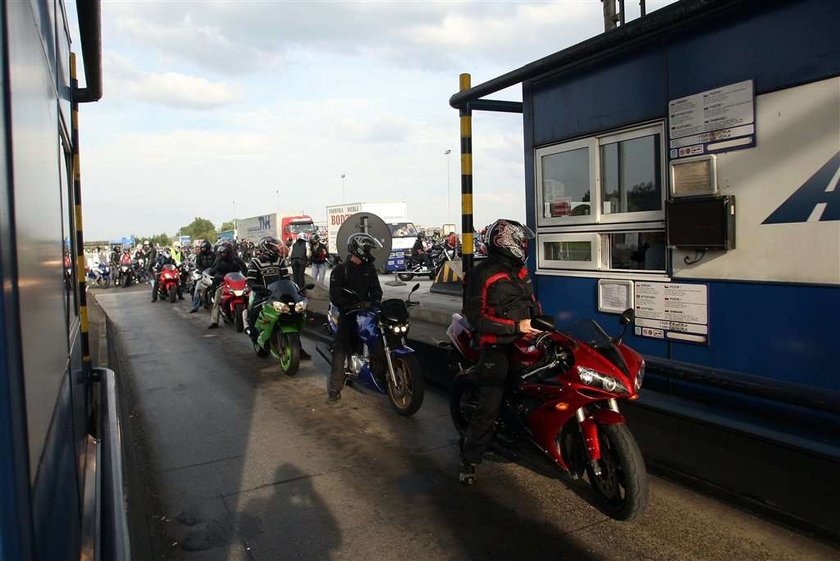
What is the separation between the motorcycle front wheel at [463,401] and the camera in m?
4.76

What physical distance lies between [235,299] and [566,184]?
750 cm

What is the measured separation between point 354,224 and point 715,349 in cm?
679

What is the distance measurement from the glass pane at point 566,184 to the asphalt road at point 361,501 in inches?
78.6

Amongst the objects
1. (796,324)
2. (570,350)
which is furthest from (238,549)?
(796,324)

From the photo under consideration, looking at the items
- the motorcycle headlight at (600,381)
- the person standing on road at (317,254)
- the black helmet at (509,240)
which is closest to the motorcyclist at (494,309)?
the black helmet at (509,240)

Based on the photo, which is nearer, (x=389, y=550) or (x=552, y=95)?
(x=389, y=550)

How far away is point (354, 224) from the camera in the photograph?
9.85 m

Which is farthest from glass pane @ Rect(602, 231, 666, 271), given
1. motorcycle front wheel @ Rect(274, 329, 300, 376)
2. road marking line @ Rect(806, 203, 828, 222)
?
motorcycle front wheel @ Rect(274, 329, 300, 376)

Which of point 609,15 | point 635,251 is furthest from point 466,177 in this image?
point 609,15

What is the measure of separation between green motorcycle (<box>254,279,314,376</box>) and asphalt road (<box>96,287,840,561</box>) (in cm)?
120

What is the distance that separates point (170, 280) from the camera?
18234 millimetres

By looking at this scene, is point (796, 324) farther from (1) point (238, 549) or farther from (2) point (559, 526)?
(1) point (238, 549)

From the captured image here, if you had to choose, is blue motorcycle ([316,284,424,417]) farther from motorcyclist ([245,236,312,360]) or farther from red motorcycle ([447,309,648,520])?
motorcyclist ([245,236,312,360])

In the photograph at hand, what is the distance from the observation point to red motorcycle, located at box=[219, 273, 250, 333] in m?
10.3
